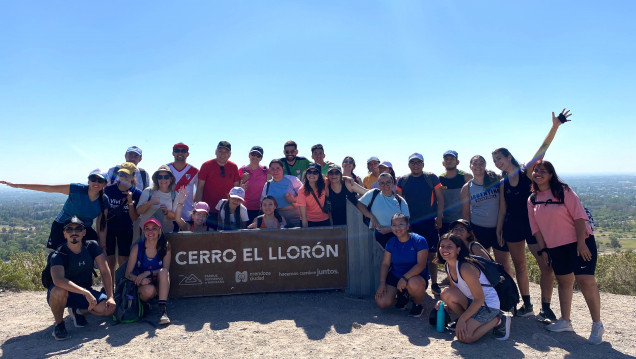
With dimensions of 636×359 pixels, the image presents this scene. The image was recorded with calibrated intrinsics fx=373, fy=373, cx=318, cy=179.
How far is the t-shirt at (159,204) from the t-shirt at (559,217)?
5.10 metres

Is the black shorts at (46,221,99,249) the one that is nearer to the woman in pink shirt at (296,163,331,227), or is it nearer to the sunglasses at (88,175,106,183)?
the sunglasses at (88,175,106,183)

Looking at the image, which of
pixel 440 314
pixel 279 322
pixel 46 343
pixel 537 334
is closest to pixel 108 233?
pixel 46 343

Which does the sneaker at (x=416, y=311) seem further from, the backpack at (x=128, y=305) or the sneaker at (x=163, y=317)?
the backpack at (x=128, y=305)

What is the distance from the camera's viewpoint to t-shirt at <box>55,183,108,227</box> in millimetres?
5082

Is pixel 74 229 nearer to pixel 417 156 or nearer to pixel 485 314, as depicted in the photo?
pixel 417 156

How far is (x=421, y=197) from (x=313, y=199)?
1.70 meters

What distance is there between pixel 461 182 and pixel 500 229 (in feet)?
3.72

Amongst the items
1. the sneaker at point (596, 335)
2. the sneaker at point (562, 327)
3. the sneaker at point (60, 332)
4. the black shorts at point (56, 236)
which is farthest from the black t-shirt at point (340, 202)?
Result: the sneaker at point (60, 332)

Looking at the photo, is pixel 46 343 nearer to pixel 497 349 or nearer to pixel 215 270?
pixel 215 270

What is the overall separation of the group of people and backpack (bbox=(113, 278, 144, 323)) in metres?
0.14

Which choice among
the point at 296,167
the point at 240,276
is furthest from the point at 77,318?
the point at 296,167

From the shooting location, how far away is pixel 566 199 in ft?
14.5

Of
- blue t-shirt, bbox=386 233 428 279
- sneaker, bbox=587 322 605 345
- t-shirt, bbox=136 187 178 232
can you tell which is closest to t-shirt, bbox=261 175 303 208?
t-shirt, bbox=136 187 178 232

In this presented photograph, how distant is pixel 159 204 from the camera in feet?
18.5
